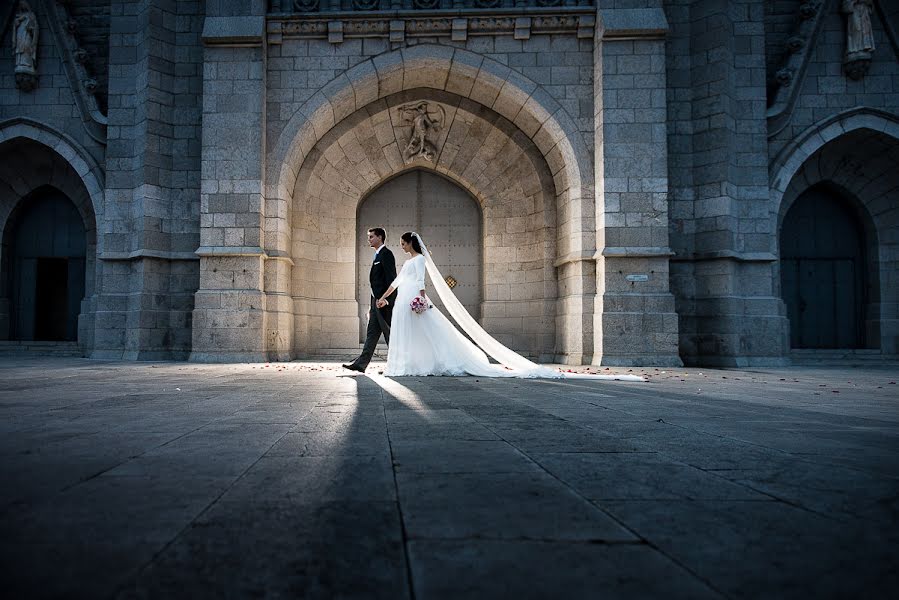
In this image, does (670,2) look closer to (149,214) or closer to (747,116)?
(747,116)

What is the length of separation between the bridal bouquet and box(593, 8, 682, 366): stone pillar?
4101mm

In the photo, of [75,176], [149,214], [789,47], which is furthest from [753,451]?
[75,176]

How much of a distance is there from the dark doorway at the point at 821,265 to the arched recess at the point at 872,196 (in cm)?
16

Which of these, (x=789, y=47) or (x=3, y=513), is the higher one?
(x=789, y=47)

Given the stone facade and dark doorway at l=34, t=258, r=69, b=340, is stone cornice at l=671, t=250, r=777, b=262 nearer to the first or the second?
the stone facade

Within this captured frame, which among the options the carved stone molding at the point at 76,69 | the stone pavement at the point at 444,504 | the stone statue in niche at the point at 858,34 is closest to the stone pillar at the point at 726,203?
the stone statue in niche at the point at 858,34

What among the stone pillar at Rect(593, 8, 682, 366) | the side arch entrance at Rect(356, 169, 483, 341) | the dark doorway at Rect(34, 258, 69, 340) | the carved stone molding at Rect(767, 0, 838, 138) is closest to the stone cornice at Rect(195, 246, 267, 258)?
the side arch entrance at Rect(356, 169, 483, 341)

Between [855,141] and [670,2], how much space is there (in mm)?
5134

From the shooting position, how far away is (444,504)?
1802 mm

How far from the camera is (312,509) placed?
174cm

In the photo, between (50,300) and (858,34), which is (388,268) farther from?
(50,300)

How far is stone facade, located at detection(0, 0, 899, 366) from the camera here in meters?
10.9

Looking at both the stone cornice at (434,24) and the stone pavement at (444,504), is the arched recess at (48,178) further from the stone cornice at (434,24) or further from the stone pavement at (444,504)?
the stone pavement at (444,504)

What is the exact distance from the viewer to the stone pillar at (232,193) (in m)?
10.8
